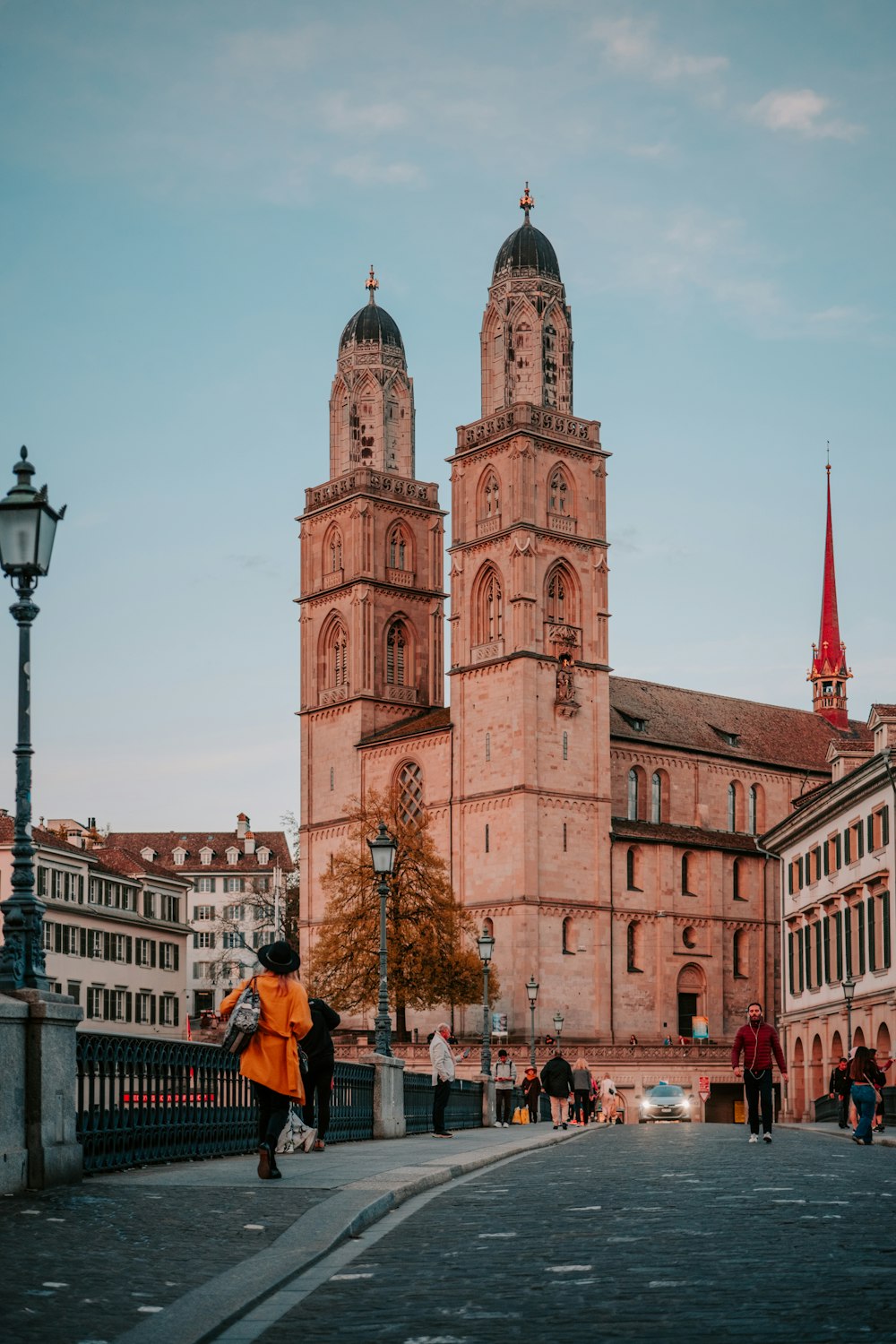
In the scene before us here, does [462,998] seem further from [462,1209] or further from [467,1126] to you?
[462,1209]

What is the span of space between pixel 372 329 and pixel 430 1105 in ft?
229

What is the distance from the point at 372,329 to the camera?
99.0 m

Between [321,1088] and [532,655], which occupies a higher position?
[532,655]

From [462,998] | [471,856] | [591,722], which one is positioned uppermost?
[591,722]

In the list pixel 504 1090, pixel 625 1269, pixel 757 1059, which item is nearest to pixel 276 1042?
pixel 625 1269

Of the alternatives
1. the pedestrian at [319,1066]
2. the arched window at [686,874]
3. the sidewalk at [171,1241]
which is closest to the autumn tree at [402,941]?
the arched window at [686,874]

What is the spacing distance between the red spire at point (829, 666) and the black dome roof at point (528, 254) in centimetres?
4879

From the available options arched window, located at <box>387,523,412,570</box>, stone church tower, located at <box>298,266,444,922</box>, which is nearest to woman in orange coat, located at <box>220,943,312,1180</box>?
stone church tower, located at <box>298,266,444,922</box>

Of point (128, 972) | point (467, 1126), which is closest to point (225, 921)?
point (128, 972)

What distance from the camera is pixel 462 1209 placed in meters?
13.4

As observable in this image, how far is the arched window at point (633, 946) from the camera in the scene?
8562 cm

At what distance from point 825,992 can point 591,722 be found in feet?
92.1

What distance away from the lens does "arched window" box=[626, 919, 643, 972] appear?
8562cm

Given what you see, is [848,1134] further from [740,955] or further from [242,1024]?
[740,955]
